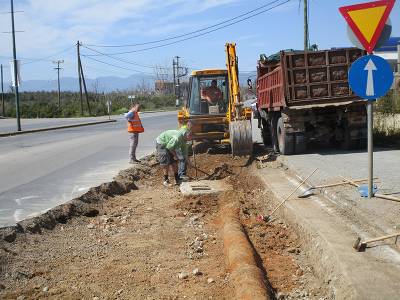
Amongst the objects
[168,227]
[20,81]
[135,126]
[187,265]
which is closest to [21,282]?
[187,265]

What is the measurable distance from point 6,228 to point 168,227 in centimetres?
227

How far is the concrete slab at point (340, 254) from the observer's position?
4.23 m

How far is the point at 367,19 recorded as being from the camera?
651 centimetres

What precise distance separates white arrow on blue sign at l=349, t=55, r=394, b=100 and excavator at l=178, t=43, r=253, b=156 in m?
6.72

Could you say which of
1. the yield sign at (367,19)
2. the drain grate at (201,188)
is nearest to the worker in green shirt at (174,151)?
the drain grate at (201,188)

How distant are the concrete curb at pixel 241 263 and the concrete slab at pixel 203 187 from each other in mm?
2032

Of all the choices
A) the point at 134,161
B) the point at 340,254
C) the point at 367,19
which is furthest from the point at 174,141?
the point at 340,254

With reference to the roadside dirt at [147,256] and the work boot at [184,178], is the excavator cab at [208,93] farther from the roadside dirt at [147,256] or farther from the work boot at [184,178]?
the roadside dirt at [147,256]

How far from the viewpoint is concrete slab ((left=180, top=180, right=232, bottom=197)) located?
9.60 meters

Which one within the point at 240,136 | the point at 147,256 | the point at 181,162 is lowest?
the point at 147,256

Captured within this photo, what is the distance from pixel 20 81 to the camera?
30672mm

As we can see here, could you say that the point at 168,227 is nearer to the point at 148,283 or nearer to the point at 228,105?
the point at 148,283

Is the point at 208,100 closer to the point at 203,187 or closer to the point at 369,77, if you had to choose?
the point at 203,187

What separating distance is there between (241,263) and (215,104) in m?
10.7
